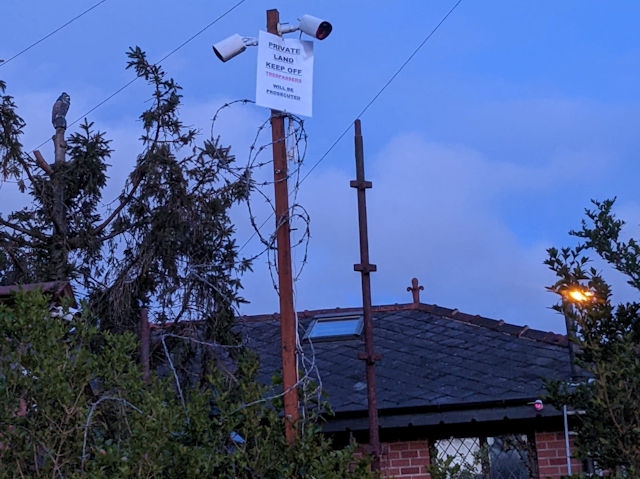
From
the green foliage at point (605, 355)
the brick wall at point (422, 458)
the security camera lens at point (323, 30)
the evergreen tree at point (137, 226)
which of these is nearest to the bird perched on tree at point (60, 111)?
the evergreen tree at point (137, 226)

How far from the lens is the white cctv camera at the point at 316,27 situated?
7638mm

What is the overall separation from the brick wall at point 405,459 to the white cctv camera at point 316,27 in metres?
6.03

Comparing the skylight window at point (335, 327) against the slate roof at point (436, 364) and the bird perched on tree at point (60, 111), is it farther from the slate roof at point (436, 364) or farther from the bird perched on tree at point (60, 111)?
the bird perched on tree at point (60, 111)

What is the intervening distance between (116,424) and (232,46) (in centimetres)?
319

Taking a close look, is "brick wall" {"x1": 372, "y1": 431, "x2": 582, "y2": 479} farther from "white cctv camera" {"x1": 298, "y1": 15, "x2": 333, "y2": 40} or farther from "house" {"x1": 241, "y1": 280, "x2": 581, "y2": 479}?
"white cctv camera" {"x1": 298, "y1": 15, "x2": 333, "y2": 40}

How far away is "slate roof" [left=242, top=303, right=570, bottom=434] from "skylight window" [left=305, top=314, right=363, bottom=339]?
0.15 m

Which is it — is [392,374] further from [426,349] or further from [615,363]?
[615,363]

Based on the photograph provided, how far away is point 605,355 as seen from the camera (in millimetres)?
6602

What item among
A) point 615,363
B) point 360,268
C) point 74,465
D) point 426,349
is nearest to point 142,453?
point 74,465

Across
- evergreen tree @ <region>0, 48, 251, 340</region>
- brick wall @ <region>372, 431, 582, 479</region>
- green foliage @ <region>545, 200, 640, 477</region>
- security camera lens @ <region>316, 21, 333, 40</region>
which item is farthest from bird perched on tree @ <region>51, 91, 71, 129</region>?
green foliage @ <region>545, 200, 640, 477</region>

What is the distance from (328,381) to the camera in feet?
42.0

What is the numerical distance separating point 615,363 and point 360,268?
15.3 feet

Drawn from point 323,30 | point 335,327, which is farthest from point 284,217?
point 335,327

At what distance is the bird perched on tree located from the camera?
15.1m
